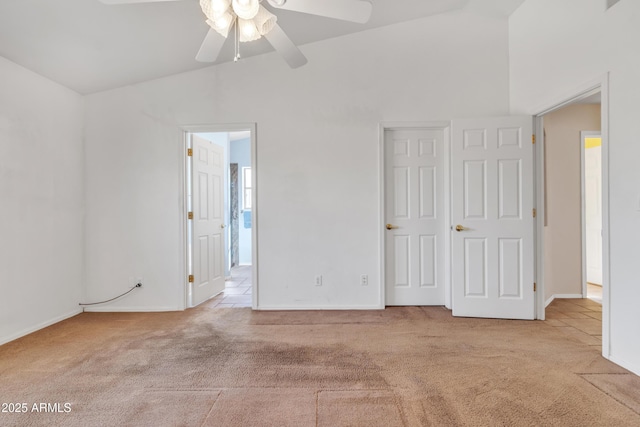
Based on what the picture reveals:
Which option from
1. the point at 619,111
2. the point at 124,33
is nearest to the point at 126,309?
the point at 124,33

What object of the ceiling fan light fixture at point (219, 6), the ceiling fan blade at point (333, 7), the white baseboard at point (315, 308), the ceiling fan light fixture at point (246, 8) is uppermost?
the ceiling fan blade at point (333, 7)

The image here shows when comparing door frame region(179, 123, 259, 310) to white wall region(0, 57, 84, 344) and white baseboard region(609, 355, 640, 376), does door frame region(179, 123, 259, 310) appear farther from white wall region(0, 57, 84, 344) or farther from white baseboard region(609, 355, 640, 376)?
white baseboard region(609, 355, 640, 376)

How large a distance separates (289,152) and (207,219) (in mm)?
1424

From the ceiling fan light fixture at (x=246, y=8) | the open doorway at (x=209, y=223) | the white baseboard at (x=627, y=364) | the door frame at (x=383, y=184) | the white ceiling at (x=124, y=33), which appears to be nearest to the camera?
the ceiling fan light fixture at (x=246, y=8)

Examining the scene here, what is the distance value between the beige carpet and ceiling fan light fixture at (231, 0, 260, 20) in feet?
6.73

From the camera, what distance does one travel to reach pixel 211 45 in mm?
1932

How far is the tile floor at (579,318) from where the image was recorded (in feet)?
9.03

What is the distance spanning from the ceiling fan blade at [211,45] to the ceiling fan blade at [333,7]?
0.46 m

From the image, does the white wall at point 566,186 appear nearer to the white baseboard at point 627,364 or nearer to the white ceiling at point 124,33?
the white ceiling at point 124,33

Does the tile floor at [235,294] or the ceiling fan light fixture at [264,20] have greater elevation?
the ceiling fan light fixture at [264,20]

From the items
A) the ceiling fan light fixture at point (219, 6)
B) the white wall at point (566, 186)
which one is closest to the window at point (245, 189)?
the white wall at point (566, 186)

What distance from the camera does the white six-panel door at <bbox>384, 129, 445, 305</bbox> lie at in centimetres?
356

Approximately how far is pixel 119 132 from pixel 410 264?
360 centimetres

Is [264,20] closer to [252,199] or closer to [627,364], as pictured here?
[252,199]
